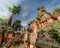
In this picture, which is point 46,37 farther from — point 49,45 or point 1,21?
point 1,21

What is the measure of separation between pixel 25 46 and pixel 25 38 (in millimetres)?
1229

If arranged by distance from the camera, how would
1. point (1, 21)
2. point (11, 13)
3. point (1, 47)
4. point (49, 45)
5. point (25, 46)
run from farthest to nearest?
point (11, 13) < point (1, 21) < point (1, 47) < point (25, 46) < point (49, 45)

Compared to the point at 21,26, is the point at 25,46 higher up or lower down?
lower down

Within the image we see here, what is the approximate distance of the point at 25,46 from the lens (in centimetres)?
1755

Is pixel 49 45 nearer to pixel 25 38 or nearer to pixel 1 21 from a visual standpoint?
pixel 25 38

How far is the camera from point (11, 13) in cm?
2553

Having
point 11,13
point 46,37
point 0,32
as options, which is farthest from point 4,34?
point 46,37

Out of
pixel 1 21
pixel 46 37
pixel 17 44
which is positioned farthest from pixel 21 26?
pixel 46 37

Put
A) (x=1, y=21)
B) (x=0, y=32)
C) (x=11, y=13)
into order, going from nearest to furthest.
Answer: (x=0, y=32) → (x=1, y=21) → (x=11, y=13)

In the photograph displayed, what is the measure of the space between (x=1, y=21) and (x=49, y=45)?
1419cm

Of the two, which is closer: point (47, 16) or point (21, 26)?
point (47, 16)

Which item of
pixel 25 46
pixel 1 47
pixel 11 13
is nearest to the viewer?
pixel 25 46

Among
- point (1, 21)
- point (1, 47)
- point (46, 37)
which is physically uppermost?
point (1, 21)

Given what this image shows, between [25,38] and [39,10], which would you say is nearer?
[25,38]
